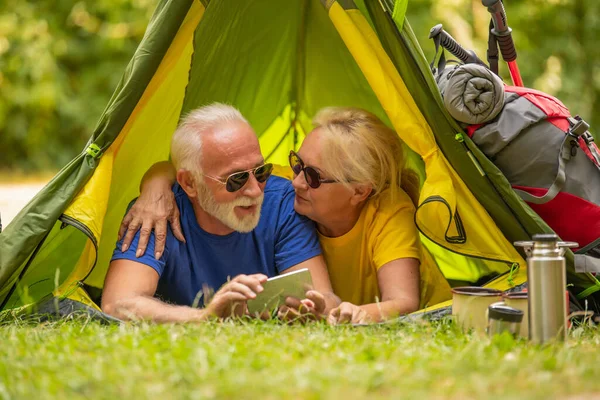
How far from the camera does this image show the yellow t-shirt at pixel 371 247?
374cm

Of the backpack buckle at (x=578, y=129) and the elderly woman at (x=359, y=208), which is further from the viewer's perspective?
Result: the elderly woman at (x=359, y=208)

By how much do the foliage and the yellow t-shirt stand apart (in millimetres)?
7655

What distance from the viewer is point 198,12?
12.1 ft

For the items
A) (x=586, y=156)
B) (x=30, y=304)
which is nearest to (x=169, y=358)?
(x=30, y=304)

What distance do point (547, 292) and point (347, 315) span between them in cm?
86

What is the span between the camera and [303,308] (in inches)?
130

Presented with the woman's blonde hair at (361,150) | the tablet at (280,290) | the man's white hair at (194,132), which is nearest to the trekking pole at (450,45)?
the woman's blonde hair at (361,150)

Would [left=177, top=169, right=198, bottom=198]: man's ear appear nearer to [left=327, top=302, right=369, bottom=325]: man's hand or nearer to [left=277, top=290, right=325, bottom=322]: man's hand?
[left=277, top=290, right=325, bottom=322]: man's hand

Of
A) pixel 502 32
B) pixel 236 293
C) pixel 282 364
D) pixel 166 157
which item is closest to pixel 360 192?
pixel 236 293

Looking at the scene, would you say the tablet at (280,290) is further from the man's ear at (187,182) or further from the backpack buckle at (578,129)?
the backpack buckle at (578,129)

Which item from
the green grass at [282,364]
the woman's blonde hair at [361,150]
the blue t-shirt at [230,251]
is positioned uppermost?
the woman's blonde hair at [361,150]

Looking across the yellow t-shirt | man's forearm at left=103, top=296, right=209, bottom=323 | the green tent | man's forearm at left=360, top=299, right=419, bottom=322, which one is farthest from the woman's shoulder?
man's forearm at left=103, top=296, right=209, bottom=323

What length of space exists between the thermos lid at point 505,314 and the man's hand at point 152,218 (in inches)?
61.1

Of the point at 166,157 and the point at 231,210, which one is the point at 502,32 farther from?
the point at 166,157
